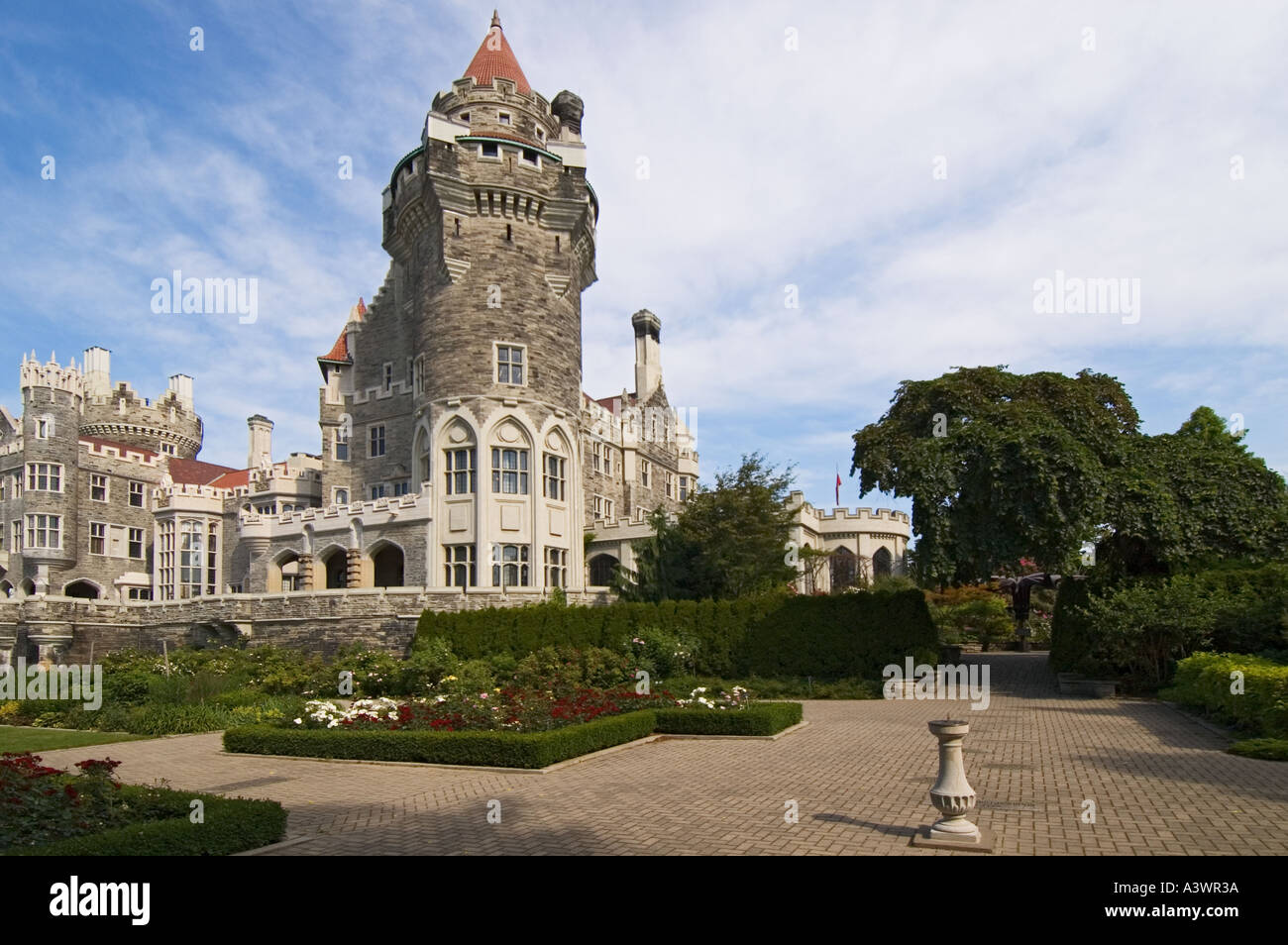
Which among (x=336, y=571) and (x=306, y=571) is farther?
(x=336, y=571)

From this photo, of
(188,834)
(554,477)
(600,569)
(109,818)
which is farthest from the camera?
(600,569)

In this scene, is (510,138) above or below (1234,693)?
above

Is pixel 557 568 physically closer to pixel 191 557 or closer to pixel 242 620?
pixel 242 620

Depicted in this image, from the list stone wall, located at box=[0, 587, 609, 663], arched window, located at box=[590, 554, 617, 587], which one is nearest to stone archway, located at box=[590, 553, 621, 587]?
arched window, located at box=[590, 554, 617, 587]

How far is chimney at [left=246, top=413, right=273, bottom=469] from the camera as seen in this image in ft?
172

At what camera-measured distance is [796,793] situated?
1173 cm

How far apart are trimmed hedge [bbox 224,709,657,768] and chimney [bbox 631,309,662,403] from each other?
1627 inches

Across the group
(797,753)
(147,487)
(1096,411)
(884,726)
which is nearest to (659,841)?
(797,753)

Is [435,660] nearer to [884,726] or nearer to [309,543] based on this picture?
[884,726]

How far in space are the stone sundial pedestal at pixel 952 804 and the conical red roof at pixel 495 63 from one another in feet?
124

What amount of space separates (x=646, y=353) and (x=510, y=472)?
24202 millimetres

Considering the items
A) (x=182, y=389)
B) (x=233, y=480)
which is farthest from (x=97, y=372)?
(x=233, y=480)

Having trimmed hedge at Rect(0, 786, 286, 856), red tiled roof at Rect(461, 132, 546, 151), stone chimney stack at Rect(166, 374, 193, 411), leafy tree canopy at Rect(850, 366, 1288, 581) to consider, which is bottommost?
trimmed hedge at Rect(0, 786, 286, 856)

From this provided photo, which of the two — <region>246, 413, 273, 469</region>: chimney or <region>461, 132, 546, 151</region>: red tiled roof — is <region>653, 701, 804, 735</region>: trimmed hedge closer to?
<region>461, 132, 546, 151</region>: red tiled roof
